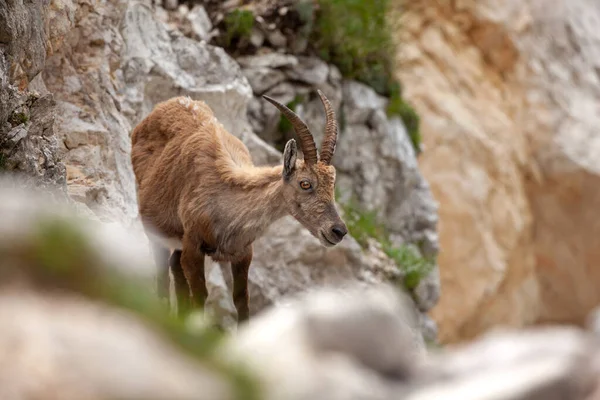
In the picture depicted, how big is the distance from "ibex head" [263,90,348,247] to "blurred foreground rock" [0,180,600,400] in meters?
4.08

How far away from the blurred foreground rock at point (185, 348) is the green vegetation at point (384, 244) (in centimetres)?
949

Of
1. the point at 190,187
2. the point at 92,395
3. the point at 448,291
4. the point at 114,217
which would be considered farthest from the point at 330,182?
the point at 448,291

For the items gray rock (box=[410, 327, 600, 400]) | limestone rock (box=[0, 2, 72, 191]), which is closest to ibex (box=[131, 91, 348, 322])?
limestone rock (box=[0, 2, 72, 191])

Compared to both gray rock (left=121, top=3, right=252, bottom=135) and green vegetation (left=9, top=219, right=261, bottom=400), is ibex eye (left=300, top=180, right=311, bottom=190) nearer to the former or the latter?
gray rock (left=121, top=3, right=252, bottom=135)

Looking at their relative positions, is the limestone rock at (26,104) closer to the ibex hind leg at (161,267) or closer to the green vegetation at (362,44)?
the ibex hind leg at (161,267)

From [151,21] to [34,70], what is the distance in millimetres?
3524

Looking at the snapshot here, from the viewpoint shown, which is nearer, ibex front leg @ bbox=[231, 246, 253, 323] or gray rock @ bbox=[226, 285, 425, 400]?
gray rock @ bbox=[226, 285, 425, 400]

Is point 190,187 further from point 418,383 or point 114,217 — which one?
point 418,383

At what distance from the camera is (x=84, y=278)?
2.79m

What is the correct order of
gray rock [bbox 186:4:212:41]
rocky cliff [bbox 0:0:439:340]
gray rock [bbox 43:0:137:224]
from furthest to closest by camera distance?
1. gray rock [bbox 186:4:212:41]
2. gray rock [bbox 43:0:137:224]
3. rocky cliff [bbox 0:0:439:340]

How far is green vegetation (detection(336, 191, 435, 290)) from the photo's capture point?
41.7 feet

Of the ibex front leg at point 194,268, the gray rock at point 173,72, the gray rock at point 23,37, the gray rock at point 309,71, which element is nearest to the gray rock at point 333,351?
the ibex front leg at point 194,268

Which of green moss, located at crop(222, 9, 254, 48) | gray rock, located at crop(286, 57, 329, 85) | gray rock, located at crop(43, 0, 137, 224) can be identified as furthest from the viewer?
gray rock, located at crop(286, 57, 329, 85)

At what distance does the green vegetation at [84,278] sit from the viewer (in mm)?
2736
